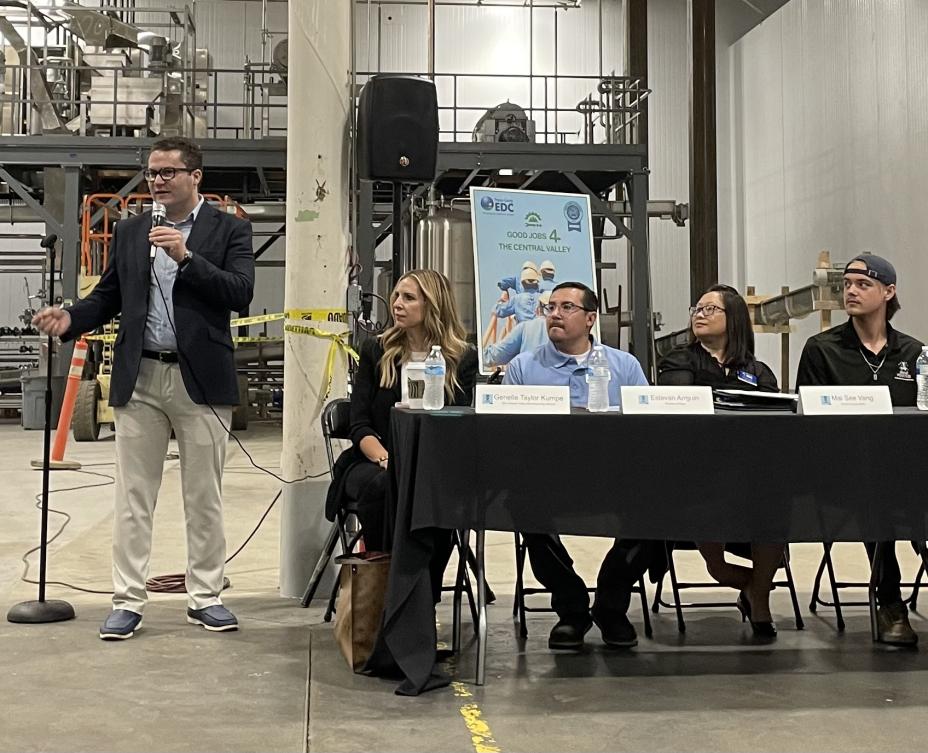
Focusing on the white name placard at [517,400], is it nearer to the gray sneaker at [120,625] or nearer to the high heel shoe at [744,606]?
the high heel shoe at [744,606]

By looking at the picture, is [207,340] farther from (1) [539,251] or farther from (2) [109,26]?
(2) [109,26]

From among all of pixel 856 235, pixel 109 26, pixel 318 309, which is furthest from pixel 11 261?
pixel 318 309

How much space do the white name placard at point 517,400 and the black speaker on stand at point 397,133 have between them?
161 centimetres

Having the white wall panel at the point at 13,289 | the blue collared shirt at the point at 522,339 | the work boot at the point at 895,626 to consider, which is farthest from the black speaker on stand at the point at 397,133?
the white wall panel at the point at 13,289

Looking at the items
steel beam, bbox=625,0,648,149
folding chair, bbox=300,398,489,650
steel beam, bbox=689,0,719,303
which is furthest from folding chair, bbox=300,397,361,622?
steel beam, bbox=625,0,648,149

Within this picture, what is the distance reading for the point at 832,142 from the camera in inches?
570

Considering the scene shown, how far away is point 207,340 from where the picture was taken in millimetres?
3859

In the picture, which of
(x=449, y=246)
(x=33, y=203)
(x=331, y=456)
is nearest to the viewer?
(x=331, y=456)

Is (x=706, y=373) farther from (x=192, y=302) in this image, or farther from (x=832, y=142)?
(x=832, y=142)

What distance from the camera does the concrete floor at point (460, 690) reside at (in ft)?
9.22

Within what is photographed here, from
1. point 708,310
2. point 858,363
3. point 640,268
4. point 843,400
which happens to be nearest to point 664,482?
point 843,400

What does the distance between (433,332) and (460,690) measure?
1268mm

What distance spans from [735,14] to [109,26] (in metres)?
10.4

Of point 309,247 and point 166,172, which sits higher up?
point 166,172
